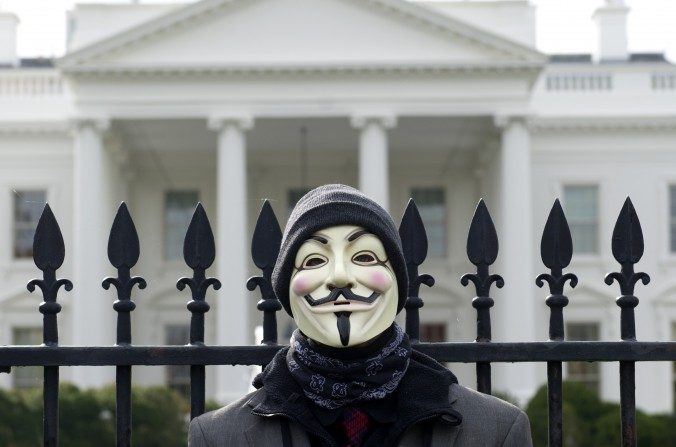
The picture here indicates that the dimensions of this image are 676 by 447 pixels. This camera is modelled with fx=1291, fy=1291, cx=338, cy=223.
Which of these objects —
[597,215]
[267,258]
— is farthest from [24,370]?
[267,258]

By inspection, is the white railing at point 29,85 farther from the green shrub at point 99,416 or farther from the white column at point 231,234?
the green shrub at point 99,416

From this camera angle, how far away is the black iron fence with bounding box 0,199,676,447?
3727mm

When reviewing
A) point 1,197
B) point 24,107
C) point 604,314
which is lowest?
point 604,314

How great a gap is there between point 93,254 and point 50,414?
26.5 m

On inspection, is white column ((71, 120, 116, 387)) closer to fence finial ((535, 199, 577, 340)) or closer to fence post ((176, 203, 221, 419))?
fence post ((176, 203, 221, 419))

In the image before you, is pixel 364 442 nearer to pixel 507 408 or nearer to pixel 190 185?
pixel 507 408

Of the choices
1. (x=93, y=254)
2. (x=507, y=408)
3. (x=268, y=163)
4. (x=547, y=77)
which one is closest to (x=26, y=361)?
(x=507, y=408)

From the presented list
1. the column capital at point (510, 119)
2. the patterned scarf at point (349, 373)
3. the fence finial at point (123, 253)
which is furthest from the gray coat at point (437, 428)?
the column capital at point (510, 119)

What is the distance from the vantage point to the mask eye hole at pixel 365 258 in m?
3.17

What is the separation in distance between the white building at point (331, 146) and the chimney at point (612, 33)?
82 mm

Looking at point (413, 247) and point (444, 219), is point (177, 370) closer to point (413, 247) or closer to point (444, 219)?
point (444, 219)

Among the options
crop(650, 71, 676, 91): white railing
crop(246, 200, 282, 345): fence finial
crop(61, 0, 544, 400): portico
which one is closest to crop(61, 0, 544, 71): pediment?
crop(61, 0, 544, 400): portico

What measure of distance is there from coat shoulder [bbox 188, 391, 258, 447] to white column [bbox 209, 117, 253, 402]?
26.5 meters

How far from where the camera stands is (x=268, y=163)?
35.5 meters
